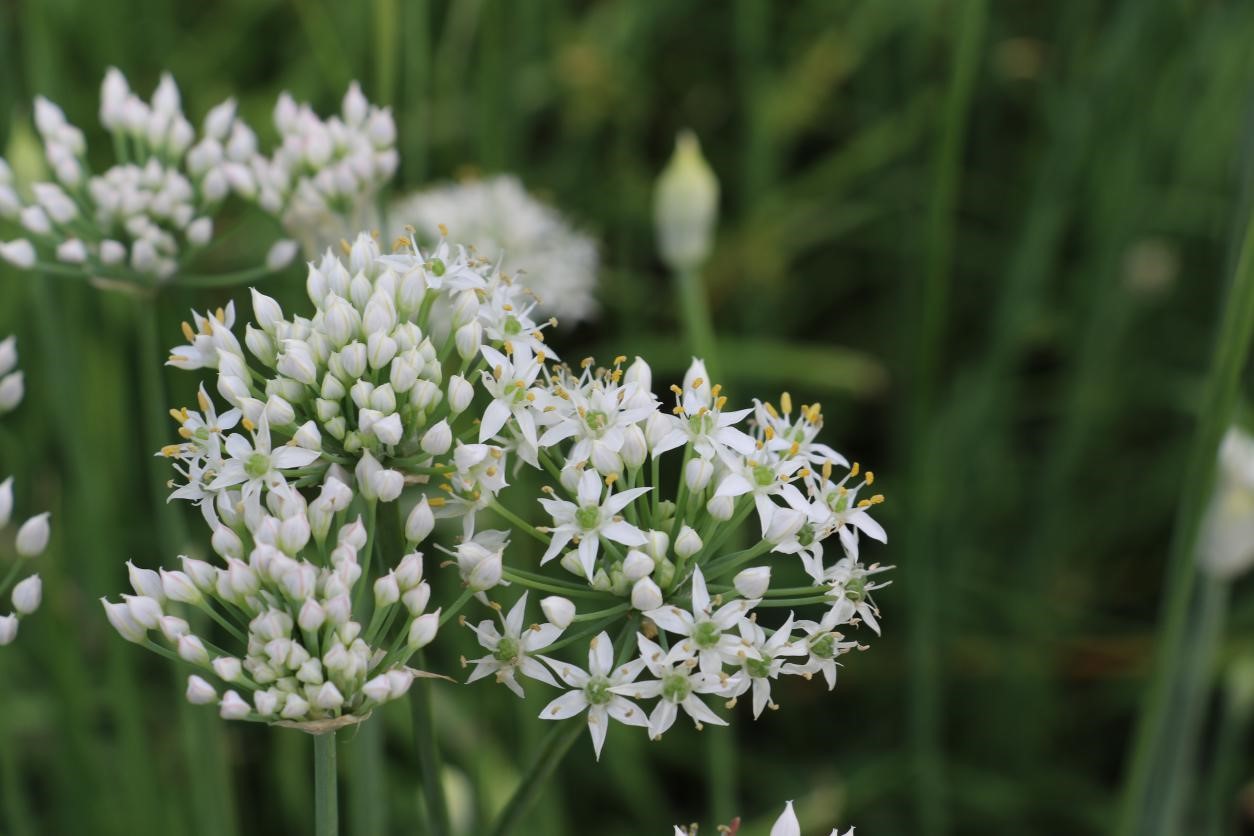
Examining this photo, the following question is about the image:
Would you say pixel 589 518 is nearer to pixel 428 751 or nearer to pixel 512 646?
pixel 512 646

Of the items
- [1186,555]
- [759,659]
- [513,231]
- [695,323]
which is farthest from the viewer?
[513,231]

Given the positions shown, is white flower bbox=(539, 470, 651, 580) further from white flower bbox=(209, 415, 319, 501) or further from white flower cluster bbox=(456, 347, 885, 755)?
white flower bbox=(209, 415, 319, 501)

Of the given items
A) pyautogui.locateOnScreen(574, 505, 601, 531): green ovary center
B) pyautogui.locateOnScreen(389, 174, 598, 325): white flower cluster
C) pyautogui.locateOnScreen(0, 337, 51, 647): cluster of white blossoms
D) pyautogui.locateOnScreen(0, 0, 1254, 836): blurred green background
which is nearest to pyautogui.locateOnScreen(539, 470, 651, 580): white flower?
pyautogui.locateOnScreen(574, 505, 601, 531): green ovary center

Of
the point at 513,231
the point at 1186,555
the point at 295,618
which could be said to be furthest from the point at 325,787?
the point at 513,231

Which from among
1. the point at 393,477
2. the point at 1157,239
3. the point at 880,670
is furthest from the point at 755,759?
the point at 393,477

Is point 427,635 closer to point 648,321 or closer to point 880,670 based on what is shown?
point 880,670
